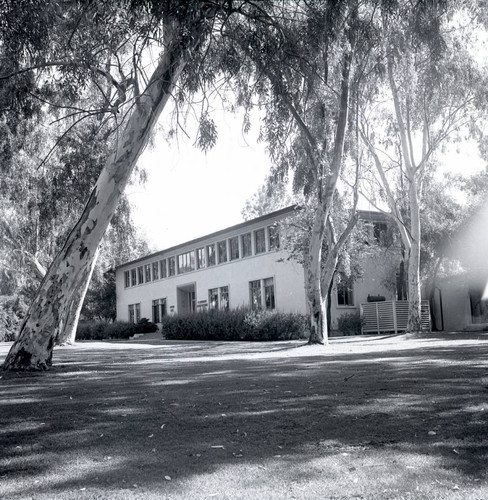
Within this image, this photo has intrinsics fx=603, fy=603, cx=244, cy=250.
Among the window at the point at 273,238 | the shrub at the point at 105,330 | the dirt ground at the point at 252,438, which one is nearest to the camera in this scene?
the dirt ground at the point at 252,438

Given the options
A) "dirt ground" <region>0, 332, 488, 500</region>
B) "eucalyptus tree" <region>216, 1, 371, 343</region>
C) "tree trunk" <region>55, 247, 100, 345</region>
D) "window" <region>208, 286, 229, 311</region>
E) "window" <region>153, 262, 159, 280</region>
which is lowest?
"dirt ground" <region>0, 332, 488, 500</region>

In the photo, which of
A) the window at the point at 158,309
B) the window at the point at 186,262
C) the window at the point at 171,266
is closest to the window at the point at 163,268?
the window at the point at 171,266

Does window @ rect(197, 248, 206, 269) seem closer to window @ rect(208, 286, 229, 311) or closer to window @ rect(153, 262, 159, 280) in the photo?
window @ rect(208, 286, 229, 311)

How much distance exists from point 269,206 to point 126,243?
106ft

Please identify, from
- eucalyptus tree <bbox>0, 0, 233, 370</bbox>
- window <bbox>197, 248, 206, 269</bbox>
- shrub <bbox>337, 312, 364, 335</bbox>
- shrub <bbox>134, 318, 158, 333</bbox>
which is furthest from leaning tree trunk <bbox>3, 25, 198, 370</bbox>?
shrub <bbox>134, 318, 158, 333</bbox>

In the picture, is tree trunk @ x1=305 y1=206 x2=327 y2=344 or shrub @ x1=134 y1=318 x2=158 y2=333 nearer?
tree trunk @ x1=305 y1=206 x2=327 y2=344

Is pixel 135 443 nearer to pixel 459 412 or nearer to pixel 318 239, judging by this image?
pixel 459 412

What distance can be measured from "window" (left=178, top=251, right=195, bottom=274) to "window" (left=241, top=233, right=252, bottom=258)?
643 centimetres

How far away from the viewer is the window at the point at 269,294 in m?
31.9

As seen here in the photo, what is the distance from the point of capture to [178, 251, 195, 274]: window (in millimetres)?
40237

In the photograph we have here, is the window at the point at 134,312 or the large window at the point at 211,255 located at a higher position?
the large window at the point at 211,255

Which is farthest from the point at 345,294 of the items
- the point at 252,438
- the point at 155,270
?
the point at 252,438

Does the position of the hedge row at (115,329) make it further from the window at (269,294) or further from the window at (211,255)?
the window at (269,294)

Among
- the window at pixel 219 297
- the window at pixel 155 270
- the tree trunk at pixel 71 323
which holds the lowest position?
the tree trunk at pixel 71 323
